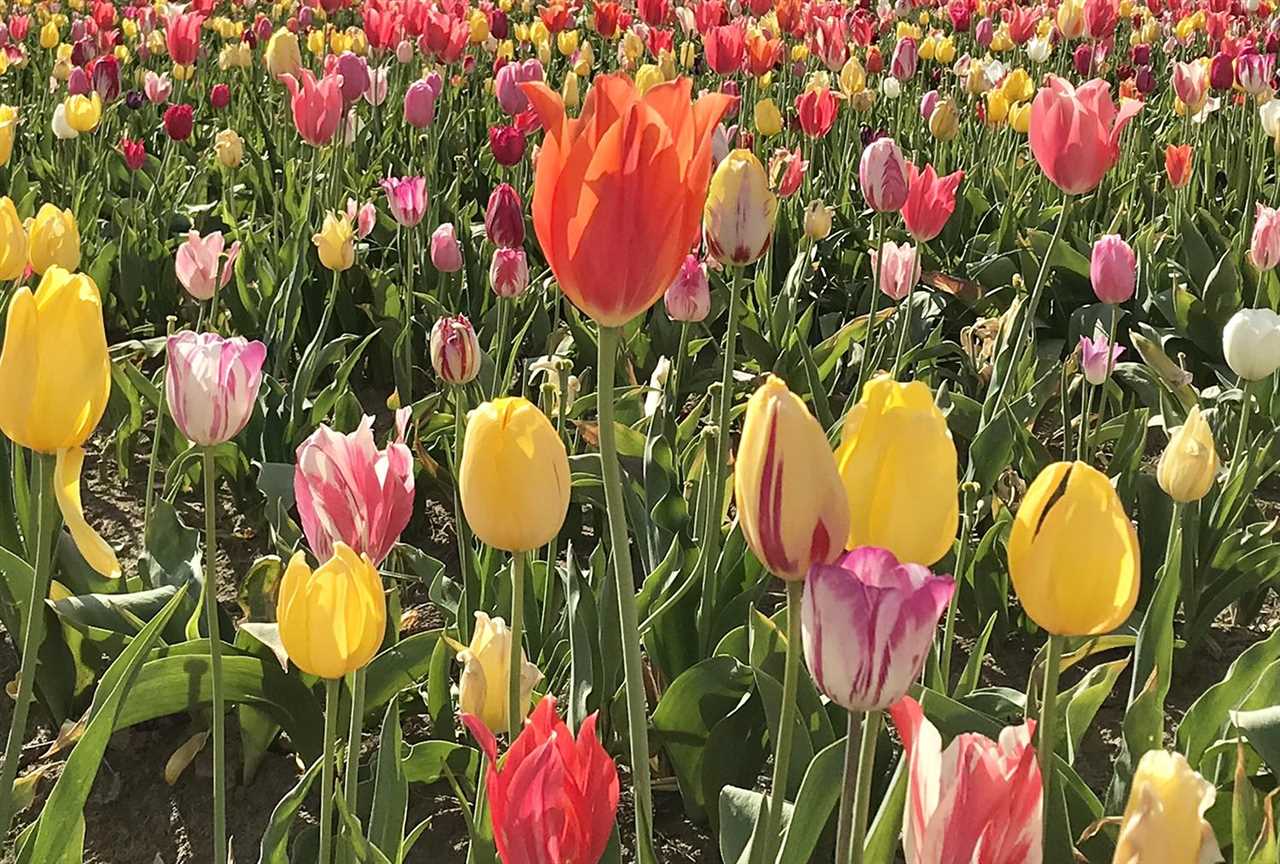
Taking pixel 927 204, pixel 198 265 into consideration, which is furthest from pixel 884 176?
pixel 198 265

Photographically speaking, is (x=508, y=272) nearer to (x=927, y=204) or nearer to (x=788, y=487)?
(x=927, y=204)

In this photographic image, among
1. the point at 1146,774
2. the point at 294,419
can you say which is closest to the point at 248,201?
the point at 294,419

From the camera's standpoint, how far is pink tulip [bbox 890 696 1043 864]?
0.68 m

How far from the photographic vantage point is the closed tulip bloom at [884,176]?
2387mm

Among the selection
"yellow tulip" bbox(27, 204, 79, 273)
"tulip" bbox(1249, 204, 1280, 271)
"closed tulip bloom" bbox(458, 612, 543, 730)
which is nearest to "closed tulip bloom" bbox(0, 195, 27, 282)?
"yellow tulip" bbox(27, 204, 79, 273)

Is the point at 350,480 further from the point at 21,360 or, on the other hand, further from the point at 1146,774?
the point at 1146,774

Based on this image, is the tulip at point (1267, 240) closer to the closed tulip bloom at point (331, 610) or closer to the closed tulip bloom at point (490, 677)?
the closed tulip bloom at point (490, 677)

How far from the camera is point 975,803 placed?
683 millimetres

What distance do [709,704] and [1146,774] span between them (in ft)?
3.48

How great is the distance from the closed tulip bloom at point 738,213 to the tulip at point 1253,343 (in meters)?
0.75

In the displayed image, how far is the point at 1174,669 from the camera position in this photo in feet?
7.43

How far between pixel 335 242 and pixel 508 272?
47 cm

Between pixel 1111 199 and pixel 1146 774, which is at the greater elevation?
pixel 1146 774

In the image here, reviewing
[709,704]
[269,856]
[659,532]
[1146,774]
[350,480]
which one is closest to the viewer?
[1146,774]
